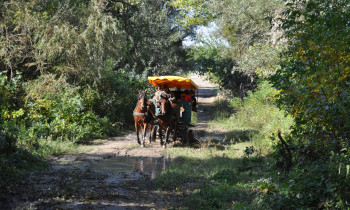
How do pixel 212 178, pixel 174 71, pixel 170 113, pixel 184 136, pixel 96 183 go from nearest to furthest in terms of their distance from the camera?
pixel 96 183
pixel 212 178
pixel 170 113
pixel 184 136
pixel 174 71

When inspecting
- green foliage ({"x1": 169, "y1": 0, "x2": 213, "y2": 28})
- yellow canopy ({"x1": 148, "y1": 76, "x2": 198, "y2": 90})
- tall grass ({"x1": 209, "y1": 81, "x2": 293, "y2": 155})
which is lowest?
tall grass ({"x1": 209, "y1": 81, "x2": 293, "y2": 155})

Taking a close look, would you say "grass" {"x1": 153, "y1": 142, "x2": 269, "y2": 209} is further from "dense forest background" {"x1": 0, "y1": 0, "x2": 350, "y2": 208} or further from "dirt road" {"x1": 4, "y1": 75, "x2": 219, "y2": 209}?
"dense forest background" {"x1": 0, "y1": 0, "x2": 350, "y2": 208}

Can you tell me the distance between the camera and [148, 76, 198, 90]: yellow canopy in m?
14.2

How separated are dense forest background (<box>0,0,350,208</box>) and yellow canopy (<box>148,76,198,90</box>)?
3240 millimetres

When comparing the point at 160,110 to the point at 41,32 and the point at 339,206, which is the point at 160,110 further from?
the point at 339,206

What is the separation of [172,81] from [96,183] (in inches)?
294

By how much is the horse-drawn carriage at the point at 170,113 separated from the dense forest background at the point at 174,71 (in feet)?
8.75

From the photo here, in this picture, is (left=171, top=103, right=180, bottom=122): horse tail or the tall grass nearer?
(left=171, top=103, right=180, bottom=122): horse tail

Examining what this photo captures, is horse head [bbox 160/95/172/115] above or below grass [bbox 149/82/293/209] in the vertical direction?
above

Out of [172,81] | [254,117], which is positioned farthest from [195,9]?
[172,81]

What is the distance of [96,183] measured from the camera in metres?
7.83

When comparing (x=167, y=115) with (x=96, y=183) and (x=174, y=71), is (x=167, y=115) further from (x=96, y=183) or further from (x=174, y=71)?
(x=174, y=71)

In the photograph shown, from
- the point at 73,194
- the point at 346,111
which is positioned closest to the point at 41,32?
the point at 73,194

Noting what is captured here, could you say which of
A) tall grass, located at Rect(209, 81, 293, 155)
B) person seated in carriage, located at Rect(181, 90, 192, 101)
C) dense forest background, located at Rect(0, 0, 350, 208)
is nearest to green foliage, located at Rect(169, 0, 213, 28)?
dense forest background, located at Rect(0, 0, 350, 208)
